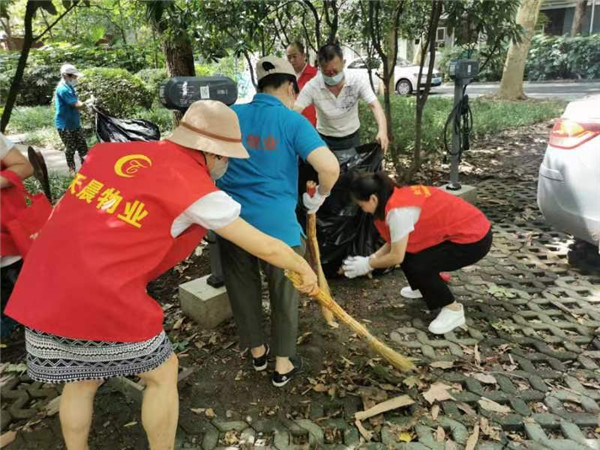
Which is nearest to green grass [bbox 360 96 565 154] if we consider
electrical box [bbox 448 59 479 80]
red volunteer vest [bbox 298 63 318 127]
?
electrical box [bbox 448 59 479 80]

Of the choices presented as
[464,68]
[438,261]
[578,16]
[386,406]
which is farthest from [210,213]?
[578,16]

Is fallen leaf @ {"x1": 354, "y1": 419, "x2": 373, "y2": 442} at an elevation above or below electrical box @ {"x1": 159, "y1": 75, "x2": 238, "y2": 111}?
below

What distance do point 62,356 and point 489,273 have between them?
2893 mm

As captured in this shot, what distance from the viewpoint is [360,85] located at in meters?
3.75

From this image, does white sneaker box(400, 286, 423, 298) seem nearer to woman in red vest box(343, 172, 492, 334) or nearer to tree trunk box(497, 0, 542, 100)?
woman in red vest box(343, 172, 492, 334)

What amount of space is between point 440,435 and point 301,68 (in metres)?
3.43

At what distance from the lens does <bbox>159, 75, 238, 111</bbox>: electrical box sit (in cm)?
261

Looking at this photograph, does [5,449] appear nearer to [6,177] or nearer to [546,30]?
[6,177]

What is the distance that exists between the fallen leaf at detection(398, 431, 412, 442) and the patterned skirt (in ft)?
3.69

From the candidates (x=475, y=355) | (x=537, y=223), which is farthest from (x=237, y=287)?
(x=537, y=223)

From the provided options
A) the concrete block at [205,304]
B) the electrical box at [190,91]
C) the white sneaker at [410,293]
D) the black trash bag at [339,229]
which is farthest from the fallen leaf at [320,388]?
the electrical box at [190,91]

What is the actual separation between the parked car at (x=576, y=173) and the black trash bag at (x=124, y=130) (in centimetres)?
277

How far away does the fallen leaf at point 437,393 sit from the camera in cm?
226

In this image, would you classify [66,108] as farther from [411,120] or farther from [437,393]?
[437,393]
